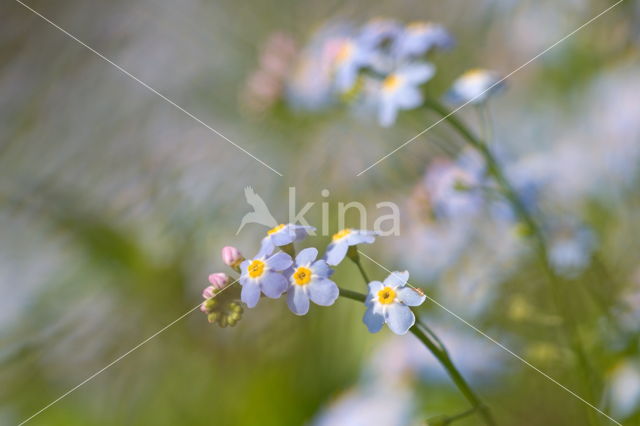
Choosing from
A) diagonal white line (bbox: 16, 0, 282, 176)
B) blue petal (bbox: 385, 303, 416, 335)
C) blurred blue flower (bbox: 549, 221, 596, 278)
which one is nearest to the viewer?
blue petal (bbox: 385, 303, 416, 335)

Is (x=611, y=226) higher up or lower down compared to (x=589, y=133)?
lower down

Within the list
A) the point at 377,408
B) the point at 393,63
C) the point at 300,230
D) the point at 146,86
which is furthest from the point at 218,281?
the point at 146,86

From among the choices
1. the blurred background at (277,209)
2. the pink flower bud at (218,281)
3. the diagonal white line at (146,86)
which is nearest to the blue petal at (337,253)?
the pink flower bud at (218,281)

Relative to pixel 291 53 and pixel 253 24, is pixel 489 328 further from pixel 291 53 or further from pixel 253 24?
pixel 253 24

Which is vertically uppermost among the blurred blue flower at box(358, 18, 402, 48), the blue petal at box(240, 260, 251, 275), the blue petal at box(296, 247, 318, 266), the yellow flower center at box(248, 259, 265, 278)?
the blurred blue flower at box(358, 18, 402, 48)

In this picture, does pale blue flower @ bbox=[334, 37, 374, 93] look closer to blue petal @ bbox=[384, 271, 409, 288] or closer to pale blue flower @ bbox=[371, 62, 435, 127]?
pale blue flower @ bbox=[371, 62, 435, 127]

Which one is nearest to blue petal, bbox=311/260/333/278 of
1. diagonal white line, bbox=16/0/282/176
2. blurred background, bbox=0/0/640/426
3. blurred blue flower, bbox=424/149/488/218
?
blurred background, bbox=0/0/640/426

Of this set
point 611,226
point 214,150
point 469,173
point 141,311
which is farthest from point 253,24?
point 611,226

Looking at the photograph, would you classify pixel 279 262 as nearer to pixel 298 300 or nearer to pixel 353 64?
pixel 298 300
